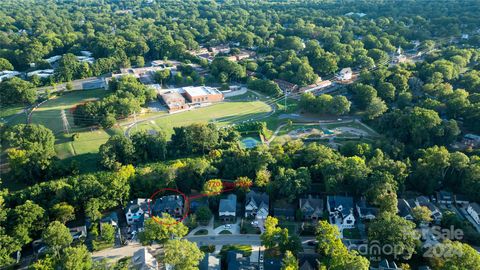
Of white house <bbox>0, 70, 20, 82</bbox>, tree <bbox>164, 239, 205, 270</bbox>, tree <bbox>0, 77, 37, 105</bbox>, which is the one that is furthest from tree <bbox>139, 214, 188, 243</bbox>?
A: white house <bbox>0, 70, 20, 82</bbox>

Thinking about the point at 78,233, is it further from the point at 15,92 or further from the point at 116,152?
the point at 15,92

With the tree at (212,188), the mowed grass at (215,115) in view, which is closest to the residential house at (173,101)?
the mowed grass at (215,115)

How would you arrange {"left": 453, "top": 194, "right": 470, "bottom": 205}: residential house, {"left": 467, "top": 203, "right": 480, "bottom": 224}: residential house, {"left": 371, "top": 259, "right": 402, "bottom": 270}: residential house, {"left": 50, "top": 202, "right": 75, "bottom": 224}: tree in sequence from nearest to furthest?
{"left": 371, "top": 259, "right": 402, "bottom": 270}: residential house
{"left": 50, "top": 202, "right": 75, "bottom": 224}: tree
{"left": 467, "top": 203, "right": 480, "bottom": 224}: residential house
{"left": 453, "top": 194, "right": 470, "bottom": 205}: residential house

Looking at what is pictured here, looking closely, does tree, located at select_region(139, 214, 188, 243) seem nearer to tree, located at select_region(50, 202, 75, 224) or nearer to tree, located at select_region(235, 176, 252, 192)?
tree, located at select_region(50, 202, 75, 224)

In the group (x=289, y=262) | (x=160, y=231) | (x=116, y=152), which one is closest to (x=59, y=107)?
(x=116, y=152)

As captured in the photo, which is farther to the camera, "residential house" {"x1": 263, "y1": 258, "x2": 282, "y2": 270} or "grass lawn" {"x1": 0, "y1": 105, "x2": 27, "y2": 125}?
"grass lawn" {"x1": 0, "y1": 105, "x2": 27, "y2": 125}
